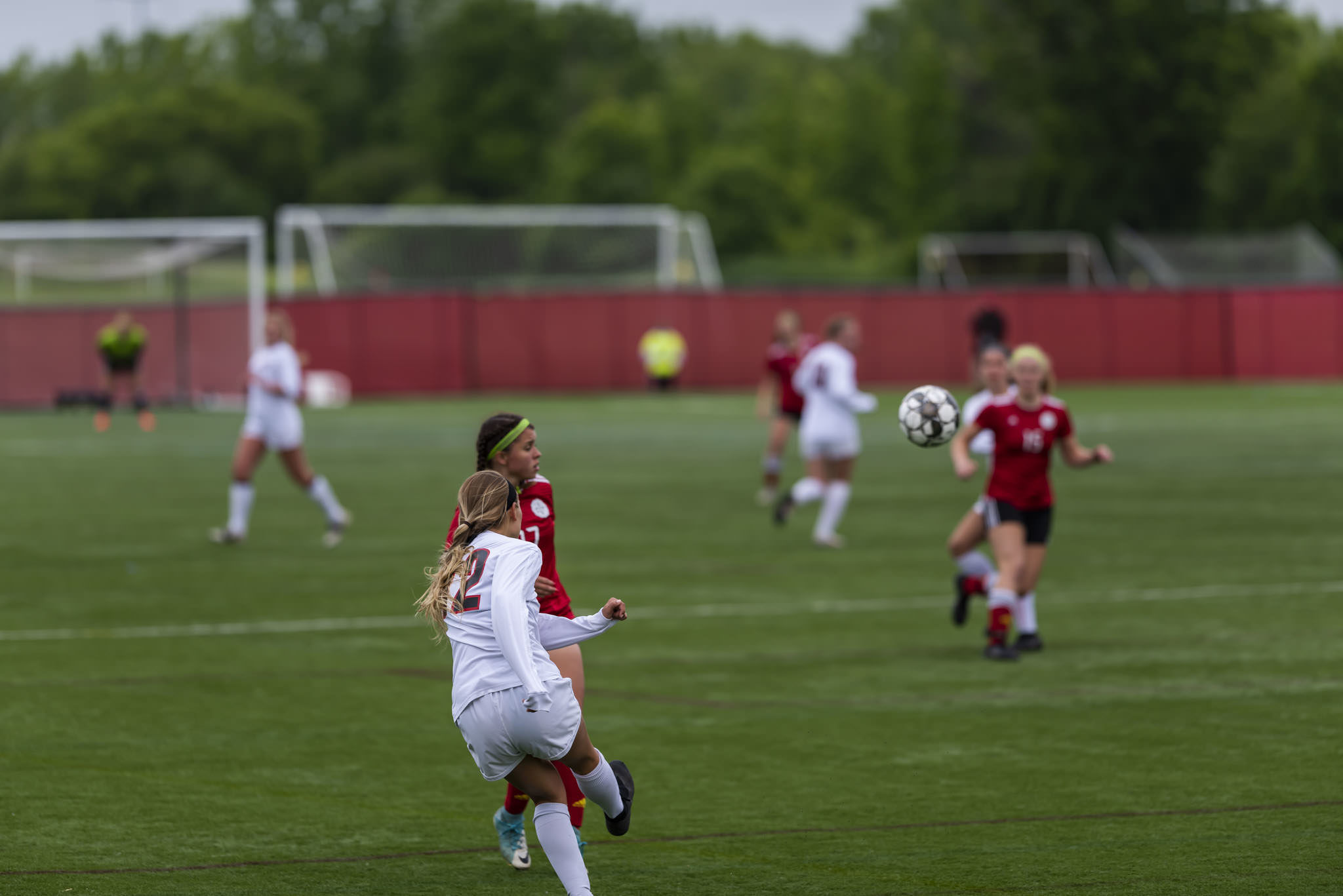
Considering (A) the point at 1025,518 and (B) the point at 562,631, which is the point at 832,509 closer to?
(A) the point at 1025,518

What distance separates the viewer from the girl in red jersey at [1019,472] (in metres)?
11.4

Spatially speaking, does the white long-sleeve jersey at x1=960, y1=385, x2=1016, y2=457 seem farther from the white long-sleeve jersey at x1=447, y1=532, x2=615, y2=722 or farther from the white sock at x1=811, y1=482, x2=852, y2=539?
the white long-sleeve jersey at x1=447, y1=532, x2=615, y2=722

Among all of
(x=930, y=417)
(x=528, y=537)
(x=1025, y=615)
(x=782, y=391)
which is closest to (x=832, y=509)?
(x=782, y=391)

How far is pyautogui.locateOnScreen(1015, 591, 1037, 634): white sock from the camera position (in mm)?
11727

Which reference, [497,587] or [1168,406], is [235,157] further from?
[497,587]

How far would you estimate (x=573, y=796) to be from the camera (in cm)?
704

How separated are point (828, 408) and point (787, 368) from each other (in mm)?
4288

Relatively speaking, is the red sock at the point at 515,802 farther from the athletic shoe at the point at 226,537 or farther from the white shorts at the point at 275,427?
the athletic shoe at the point at 226,537

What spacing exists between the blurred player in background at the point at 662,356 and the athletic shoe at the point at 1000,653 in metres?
38.4

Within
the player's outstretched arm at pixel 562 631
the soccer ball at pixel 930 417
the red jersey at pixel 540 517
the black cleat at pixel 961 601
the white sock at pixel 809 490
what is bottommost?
the black cleat at pixel 961 601

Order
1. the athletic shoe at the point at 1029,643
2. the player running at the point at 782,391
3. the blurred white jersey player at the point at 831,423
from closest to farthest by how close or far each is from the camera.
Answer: the athletic shoe at the point at 1029,643 < the blurred white jersey player at the point at 831,423 < the player running at the point at 782,391

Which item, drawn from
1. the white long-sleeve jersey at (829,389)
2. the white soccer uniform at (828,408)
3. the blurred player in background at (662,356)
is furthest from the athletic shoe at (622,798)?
the blurred player in background at (662,356)

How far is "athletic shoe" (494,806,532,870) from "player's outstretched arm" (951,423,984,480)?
485cm

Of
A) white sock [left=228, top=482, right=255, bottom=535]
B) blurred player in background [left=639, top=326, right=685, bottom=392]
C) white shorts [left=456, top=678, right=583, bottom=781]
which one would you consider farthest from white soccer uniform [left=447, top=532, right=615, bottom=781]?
blurred player in background [left=639, top=326, right=685, bottom=392]
